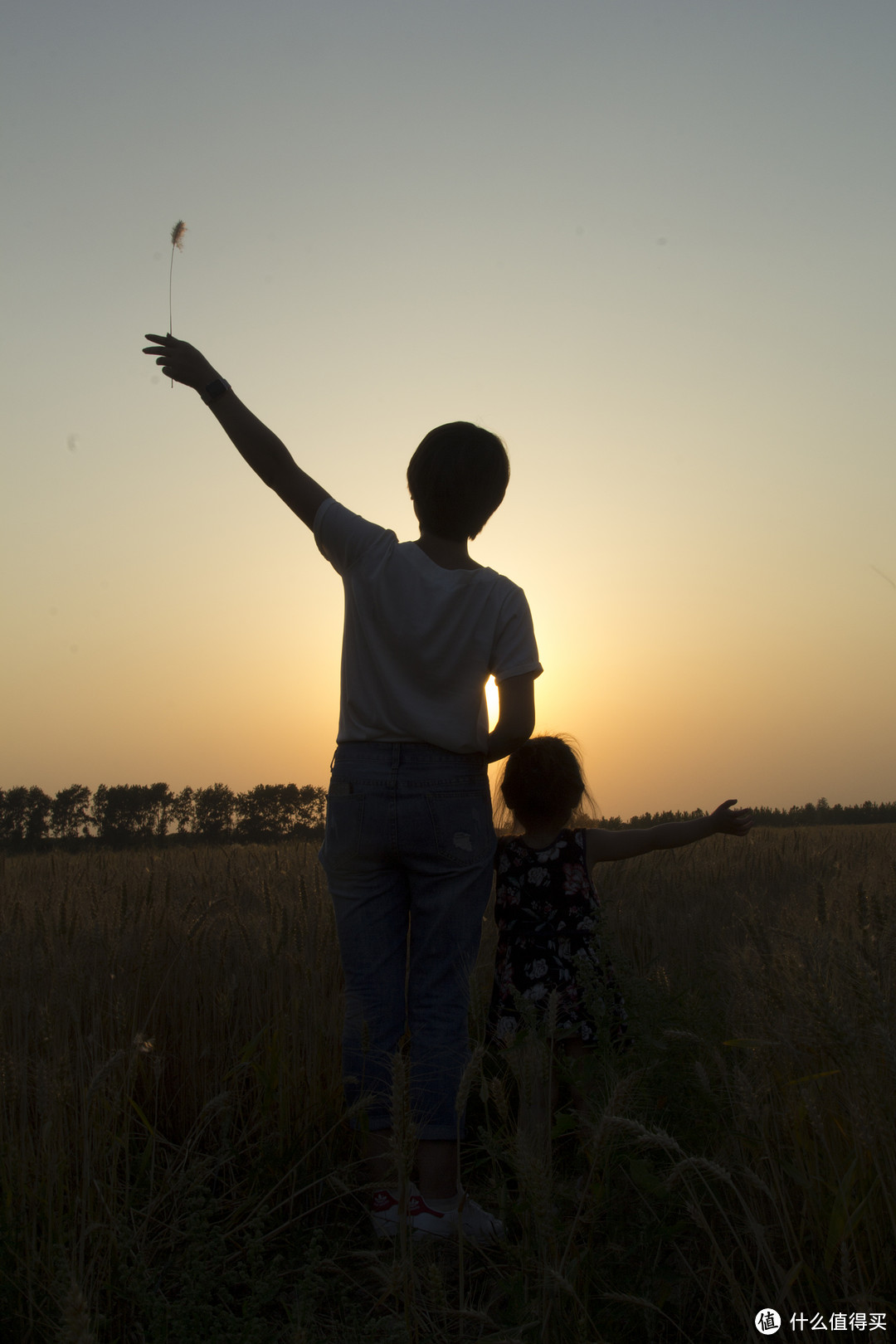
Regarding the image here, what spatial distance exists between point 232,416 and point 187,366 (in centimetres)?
17

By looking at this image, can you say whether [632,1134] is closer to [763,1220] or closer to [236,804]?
[763,1220]

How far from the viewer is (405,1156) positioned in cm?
130

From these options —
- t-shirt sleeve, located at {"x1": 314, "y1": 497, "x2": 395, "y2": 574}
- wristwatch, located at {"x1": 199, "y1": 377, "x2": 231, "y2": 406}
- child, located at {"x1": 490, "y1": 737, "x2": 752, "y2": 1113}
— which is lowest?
child, located at {"x1": 490, "y1": 737, "x2": 752, "y2": 1113}

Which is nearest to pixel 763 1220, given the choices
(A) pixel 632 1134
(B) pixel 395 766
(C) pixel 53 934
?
(A) pixel 632 1134

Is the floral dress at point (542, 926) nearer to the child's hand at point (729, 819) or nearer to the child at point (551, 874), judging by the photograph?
the child at point (551, 874)

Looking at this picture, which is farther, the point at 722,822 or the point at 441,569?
the point at 722,822

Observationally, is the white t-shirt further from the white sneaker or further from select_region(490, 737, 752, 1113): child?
the white sneaker

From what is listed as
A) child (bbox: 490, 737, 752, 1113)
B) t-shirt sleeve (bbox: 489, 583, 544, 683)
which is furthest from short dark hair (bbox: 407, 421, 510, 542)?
child (bbox: 490, 737, 752, 1113)

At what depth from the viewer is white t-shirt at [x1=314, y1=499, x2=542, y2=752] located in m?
2.18

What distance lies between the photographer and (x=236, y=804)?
52.9ft

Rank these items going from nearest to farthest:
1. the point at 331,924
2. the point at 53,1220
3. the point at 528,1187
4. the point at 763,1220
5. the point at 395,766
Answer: the point at 528,1187, the point at 763,1220, the point at 53,1220, the point at 395,766, the point at 331,924

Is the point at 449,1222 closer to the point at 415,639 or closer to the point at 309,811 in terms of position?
the point at 415,639

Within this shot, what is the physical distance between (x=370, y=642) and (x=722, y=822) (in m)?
1.26

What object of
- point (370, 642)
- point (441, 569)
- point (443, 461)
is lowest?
point (370, 642)
